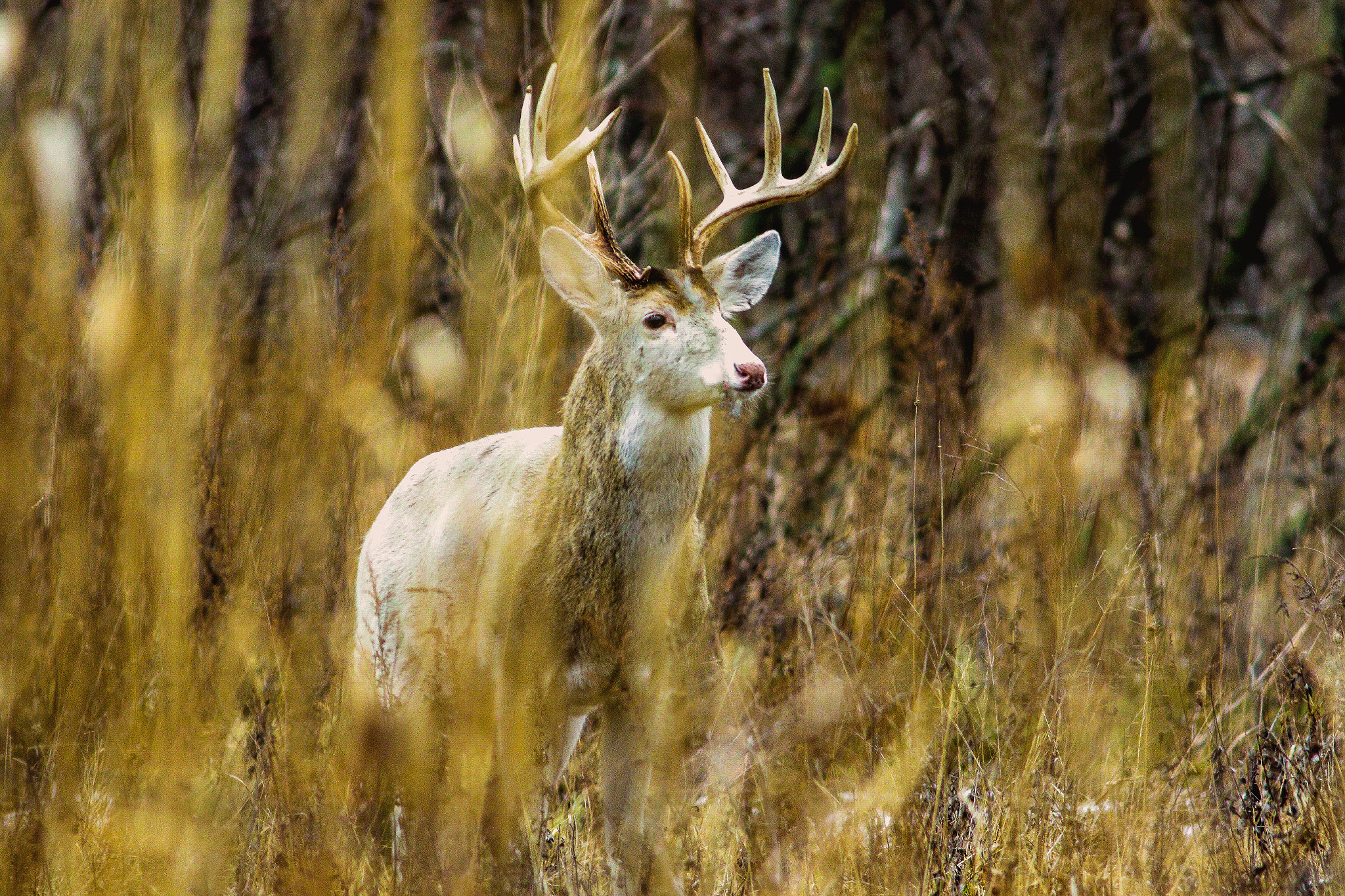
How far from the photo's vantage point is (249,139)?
34.1 feet

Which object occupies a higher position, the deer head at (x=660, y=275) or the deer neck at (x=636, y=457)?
the deer head at (x=660, y=275)

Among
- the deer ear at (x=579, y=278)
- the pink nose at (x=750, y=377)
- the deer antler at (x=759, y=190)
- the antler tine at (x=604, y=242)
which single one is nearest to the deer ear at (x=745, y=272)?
the deer antler at (x=759, y=190)

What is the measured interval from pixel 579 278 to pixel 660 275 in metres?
0.26

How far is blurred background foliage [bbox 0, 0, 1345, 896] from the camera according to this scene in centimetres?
343

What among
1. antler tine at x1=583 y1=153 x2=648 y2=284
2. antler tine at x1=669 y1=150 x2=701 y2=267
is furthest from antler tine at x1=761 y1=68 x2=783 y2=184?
antler tine at x1=583 y1=153 x2=648 y2=284

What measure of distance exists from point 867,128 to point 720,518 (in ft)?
8.01

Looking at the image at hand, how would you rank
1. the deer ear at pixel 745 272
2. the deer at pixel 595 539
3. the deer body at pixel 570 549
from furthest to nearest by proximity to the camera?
the deer ear at pixel 745 272
the deer body at pixel 570 549
the deer at pixel 595 539

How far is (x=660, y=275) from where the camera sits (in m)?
4.35

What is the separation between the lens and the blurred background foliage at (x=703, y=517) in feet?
11.2

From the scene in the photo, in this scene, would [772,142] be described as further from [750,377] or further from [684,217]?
[750,377]

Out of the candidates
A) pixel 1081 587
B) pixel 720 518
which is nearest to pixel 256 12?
pixel 720 518

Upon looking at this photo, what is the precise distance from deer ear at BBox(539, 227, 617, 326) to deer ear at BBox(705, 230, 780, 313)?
1.43ft

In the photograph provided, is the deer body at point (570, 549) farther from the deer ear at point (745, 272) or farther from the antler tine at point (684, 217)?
the deer ear at point (745, 272)

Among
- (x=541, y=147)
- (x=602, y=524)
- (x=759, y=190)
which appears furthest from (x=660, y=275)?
(x=602, y=524)
